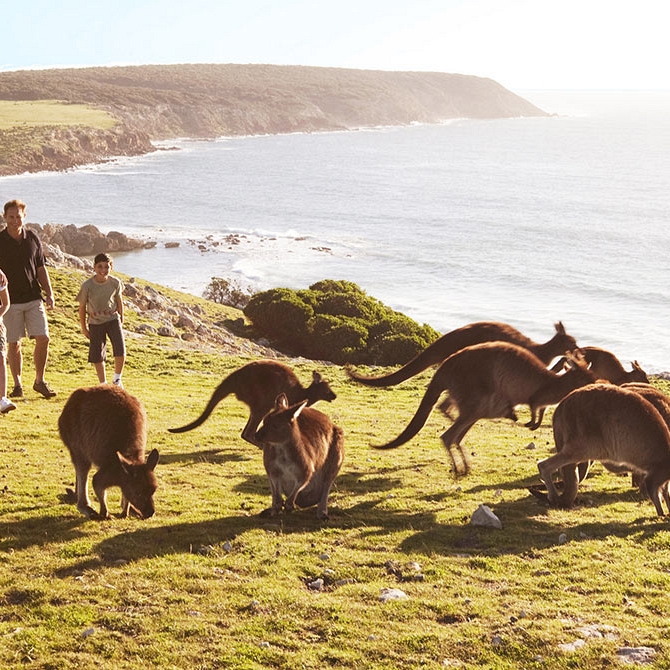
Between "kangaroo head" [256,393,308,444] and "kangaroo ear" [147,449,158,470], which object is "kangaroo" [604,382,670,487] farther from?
"kangaroo ear" [147,449,158,470]

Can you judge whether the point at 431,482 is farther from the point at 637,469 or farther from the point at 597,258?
the point at 597,258

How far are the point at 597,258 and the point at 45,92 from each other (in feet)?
523

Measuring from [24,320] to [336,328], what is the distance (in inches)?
705

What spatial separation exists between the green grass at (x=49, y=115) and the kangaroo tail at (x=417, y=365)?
136080 millimetres

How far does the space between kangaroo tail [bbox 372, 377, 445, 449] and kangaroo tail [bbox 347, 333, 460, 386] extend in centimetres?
99

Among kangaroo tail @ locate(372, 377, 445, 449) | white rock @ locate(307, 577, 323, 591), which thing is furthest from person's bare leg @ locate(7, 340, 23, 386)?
white rock @ locate(307, 577, 323, 591)

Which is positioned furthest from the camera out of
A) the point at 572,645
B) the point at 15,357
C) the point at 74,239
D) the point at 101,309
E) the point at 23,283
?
the point at 74,239

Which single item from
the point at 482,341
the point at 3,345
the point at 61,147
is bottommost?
the point at 3,345

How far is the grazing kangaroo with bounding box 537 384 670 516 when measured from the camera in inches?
350

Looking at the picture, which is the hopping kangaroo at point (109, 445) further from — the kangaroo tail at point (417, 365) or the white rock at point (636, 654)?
the white rock at point (636, 654)

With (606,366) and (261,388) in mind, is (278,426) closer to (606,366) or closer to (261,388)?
(261,388)

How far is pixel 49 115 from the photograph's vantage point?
507ft

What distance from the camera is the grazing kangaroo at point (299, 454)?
27.3 ft

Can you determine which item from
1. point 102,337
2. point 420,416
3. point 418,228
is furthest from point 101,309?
point 418,228
